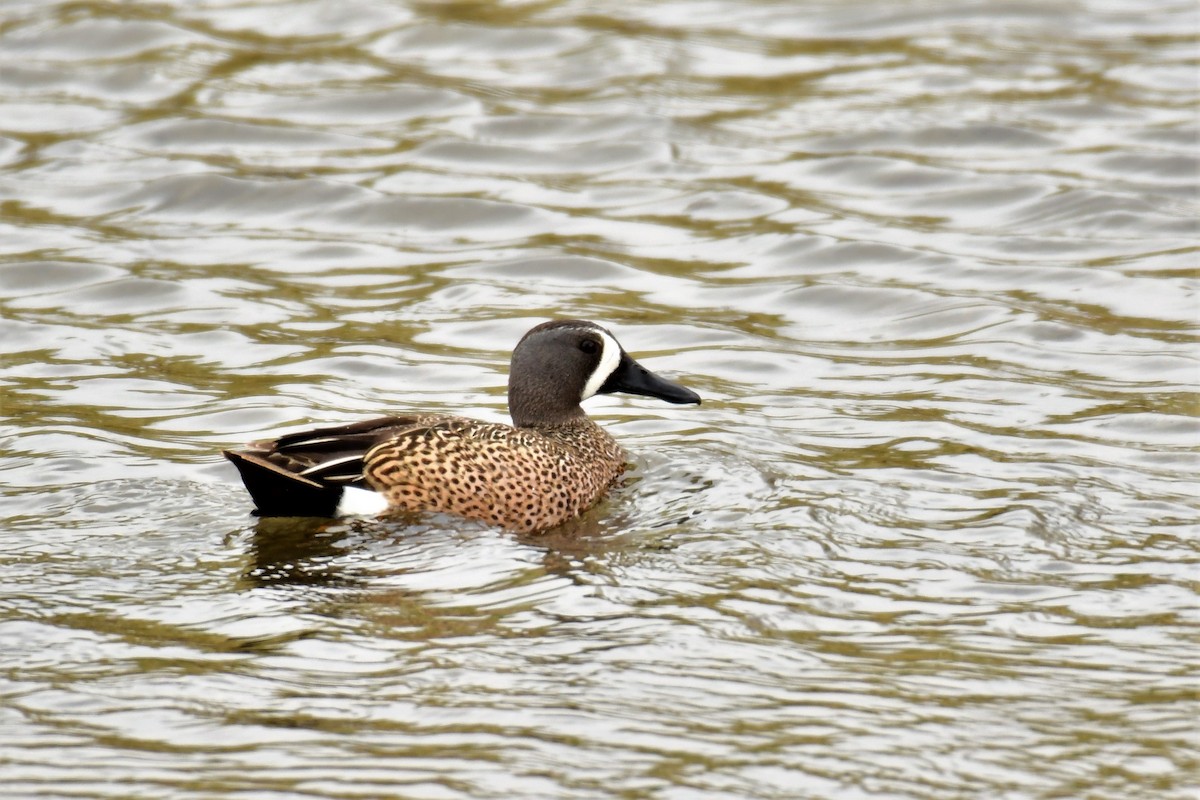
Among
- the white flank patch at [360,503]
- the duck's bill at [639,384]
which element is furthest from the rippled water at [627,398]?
the duck's bill at [639,384]

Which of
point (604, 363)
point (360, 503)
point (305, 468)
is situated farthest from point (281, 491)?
point (604, 363)

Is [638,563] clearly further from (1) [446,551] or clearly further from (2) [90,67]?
(2) [90,67]

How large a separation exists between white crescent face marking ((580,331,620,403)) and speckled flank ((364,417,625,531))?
1.79 feet

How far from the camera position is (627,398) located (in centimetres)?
988

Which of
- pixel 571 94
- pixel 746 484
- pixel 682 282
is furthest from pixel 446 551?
pixel 571 94

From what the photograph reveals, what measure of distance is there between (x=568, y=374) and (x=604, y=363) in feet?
0.57

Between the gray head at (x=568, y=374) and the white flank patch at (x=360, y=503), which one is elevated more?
the gray head at (x=568, y=374)

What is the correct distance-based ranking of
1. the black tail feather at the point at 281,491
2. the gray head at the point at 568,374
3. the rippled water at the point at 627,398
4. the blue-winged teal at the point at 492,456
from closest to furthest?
the rippled water at the point at 627,398 → the black tail feather at the point at 281,491 → the blue-winged teal at the point at 492,456 → the gray head at the point at 568,374

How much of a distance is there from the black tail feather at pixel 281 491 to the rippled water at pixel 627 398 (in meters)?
0.16

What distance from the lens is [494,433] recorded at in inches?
315

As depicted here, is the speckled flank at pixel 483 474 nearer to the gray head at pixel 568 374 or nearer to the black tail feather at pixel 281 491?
the black tail feather at pixel 281 491

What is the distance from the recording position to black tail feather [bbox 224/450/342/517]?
7.15 metres

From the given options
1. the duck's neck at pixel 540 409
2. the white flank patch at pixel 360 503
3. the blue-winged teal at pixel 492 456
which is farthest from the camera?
the duck's neck at pixel 540 409

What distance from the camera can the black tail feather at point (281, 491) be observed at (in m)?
7.15
